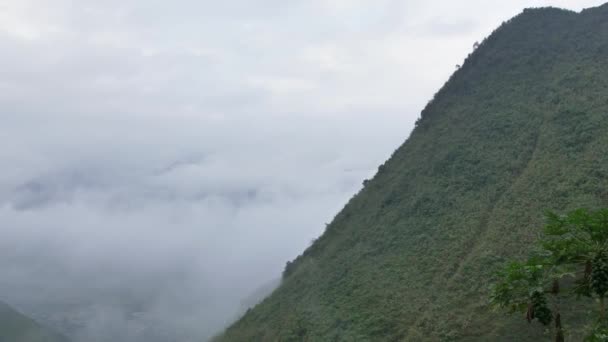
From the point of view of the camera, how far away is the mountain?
530ft

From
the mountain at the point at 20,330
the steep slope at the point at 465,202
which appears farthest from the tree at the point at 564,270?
the mountain at the point at 20,330

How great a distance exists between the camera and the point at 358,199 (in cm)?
6328

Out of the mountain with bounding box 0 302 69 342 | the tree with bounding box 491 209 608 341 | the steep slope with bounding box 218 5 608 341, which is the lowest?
the tree with bounding box 491 209 608 341

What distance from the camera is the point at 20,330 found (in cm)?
16638

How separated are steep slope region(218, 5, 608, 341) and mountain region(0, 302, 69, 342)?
428 feet

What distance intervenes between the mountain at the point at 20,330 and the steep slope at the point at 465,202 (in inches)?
5142

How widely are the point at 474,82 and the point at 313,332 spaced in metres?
41.2

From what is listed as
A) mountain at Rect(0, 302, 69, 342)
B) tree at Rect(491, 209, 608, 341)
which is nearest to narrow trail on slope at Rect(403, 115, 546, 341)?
tree at Rect(491, 209, 608, 341)

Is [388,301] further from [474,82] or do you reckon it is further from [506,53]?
[506,53]

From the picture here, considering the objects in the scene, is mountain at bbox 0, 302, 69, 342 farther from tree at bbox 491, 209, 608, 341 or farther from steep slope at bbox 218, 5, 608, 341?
tree at bbox 491, 209, 608, 341

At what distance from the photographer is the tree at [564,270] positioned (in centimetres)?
1038

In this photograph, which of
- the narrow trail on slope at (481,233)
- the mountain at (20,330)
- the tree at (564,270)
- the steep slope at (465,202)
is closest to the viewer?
the tree at (564,270)

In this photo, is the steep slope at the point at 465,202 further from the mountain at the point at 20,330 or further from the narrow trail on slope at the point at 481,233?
the mountain at the point at 20,330

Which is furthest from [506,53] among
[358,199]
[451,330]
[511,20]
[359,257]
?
[451,330]
